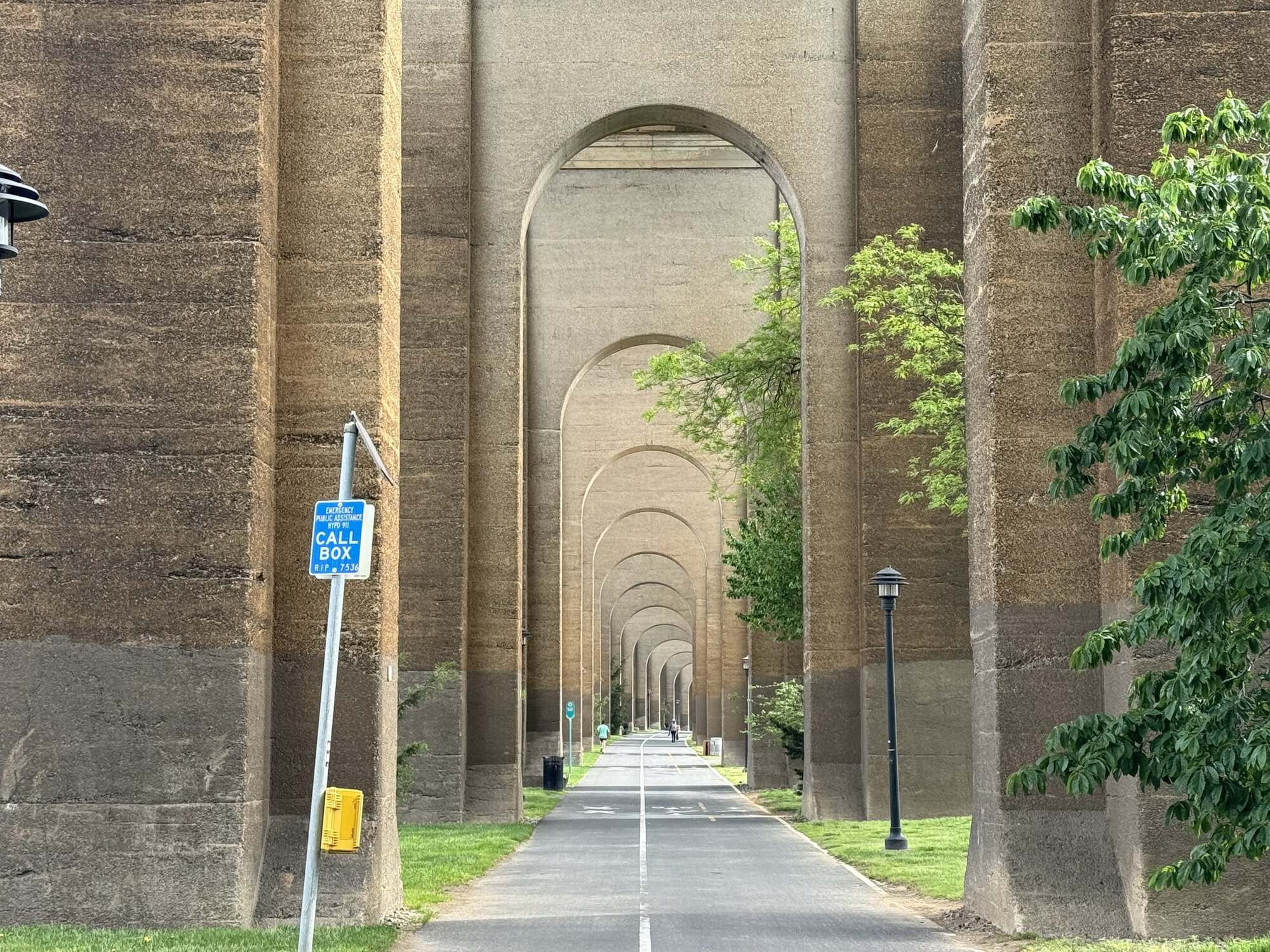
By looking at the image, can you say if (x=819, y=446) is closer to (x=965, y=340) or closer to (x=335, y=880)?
(x=965, y=340)

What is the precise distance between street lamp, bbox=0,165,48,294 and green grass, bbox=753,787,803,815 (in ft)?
79.6

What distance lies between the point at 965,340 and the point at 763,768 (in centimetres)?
2819

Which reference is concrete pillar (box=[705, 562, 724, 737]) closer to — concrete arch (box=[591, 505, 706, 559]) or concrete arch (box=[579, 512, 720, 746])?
concrete arch (box=[591, 505, 706, 559])

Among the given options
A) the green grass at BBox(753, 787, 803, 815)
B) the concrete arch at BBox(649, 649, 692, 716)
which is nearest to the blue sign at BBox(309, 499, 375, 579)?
the green grass at BBox(753, 787, 803, 815)

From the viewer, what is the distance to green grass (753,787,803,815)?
107 feet

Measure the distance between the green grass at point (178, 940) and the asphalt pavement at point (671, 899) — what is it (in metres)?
0.49

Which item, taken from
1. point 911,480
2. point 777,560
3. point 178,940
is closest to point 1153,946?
point 178,940

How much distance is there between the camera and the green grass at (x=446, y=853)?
16.7m

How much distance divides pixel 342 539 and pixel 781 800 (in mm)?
27432

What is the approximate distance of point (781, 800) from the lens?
117 ft

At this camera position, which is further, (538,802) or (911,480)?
(538,802)

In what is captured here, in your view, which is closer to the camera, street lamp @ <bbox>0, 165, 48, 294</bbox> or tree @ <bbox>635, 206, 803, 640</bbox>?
street lamp @ <bbox>0, 165, 48, 294</bbox>

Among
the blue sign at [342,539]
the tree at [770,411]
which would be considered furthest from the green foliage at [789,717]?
the blue sign at [342,539]

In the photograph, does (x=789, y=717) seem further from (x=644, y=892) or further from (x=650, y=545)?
(x=650, y=545)
